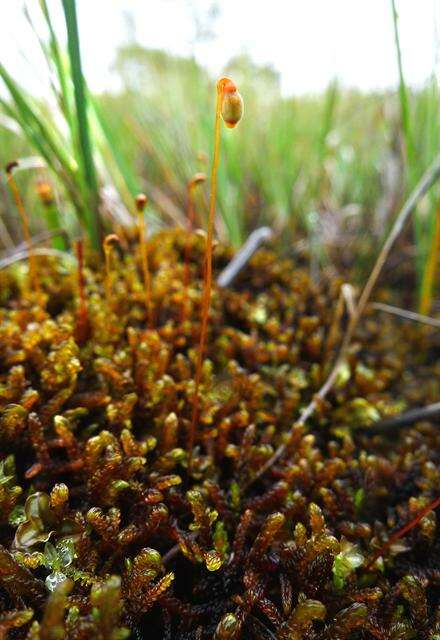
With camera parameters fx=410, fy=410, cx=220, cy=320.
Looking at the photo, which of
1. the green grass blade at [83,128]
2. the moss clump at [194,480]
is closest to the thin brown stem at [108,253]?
the moss clump at [194,480]

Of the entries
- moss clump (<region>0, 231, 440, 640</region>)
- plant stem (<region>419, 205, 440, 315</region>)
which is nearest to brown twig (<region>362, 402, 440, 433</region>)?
moss clump (<region>0, 231, 440, 640</region>)

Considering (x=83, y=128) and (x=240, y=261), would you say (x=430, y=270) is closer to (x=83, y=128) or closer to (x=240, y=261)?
(x=240, y=261)

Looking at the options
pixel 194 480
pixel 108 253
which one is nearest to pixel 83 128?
pixel 108 253

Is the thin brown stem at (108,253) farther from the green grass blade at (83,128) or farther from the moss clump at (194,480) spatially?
the green grass blade at (83,128)

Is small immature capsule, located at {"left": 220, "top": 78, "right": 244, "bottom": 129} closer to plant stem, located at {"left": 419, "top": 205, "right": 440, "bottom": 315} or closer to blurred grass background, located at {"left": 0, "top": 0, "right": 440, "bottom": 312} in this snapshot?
blurred grass background, located at {"left": 0, "top": 0, "right": 440, "bottom": 312}

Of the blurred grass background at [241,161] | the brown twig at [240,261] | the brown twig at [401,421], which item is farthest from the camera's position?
the brown twig at [240,261]

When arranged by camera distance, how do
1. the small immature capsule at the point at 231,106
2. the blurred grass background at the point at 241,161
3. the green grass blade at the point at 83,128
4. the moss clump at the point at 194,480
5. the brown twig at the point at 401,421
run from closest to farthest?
the small immature capsule at the point at 231,106 → the moss clump at the point at 194,480 → the green grass blade at the point at 83,128 → the brown twig at the point at 401,421 → the blurred grass background at the point at 241,161

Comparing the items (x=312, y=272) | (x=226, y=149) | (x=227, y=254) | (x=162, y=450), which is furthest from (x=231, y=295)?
(x=226, y=149)
